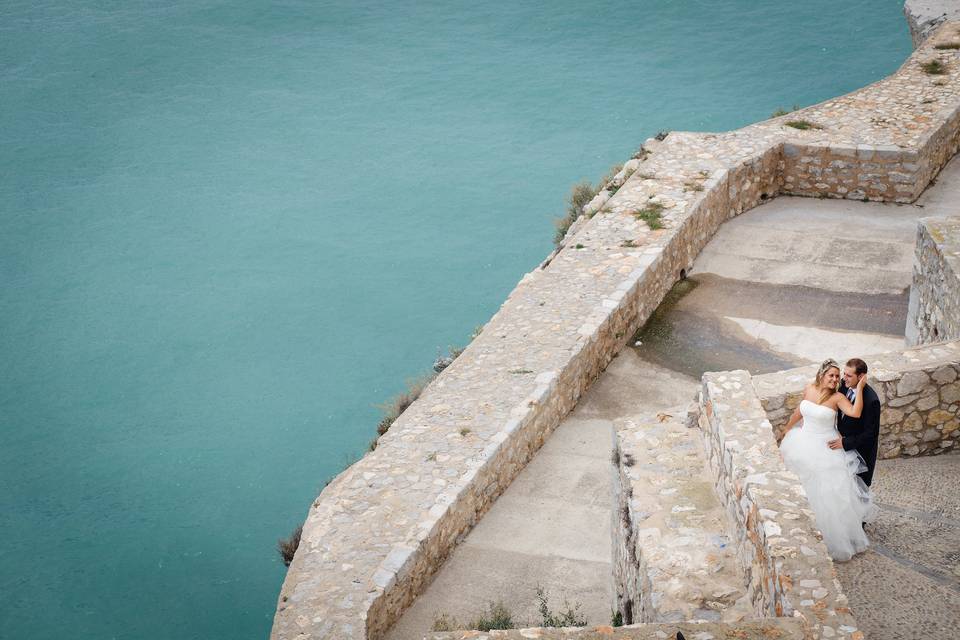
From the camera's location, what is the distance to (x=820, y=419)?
688 centimetres

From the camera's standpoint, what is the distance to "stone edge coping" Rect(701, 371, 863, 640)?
525 centimetres

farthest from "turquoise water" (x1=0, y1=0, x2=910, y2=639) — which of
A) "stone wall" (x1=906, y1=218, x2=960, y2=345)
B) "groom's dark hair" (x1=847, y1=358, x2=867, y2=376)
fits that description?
"groom's dark hair" (x1=847, y1=358, x2=867, y2=376)

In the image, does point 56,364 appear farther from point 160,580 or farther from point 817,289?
point 817,289

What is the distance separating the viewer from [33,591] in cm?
1641

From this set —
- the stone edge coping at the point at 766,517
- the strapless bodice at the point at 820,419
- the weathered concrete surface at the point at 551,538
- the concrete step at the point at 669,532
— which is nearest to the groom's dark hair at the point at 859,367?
the strapless bodice at the point at 820,419

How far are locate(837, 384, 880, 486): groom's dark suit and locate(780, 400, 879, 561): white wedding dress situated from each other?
47 mm

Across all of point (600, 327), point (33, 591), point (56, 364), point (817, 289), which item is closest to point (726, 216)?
point (817, 289)

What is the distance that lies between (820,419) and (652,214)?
19.5 feet

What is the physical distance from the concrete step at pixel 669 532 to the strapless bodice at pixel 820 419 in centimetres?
78

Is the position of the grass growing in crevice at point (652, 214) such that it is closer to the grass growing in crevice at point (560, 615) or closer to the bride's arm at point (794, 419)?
the bride's arm at point (794, 419)

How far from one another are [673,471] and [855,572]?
1.35 metres

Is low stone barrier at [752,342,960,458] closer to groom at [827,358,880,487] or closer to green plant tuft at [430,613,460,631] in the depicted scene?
groom at [827,358,880,487]

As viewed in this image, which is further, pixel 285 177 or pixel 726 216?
pixel 285 177

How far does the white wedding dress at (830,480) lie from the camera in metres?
6.50
